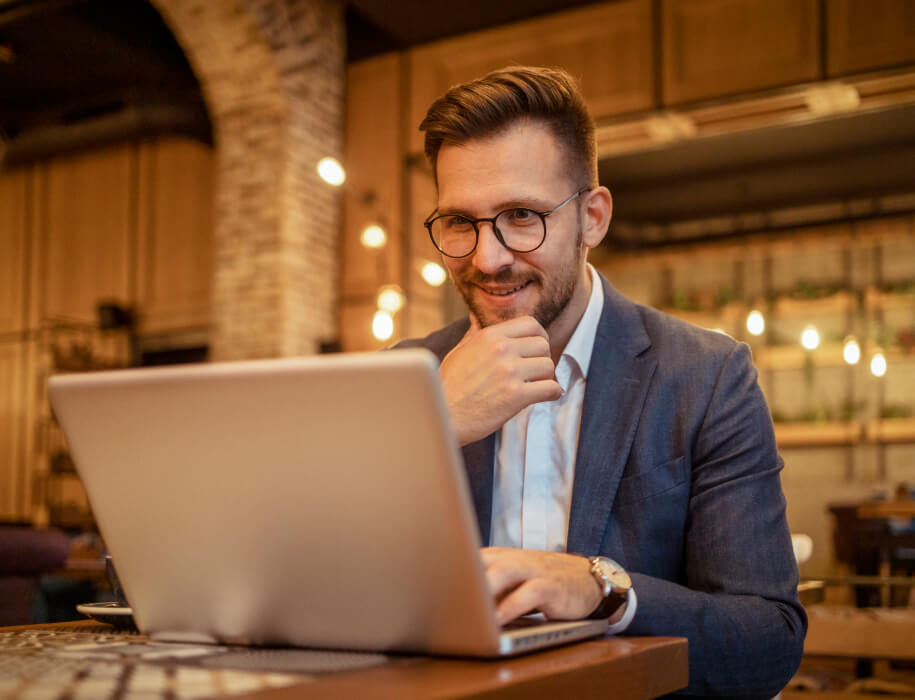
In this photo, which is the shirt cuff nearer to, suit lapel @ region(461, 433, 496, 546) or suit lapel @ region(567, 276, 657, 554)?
suit lapel @ region(567, 276, 657, 554)

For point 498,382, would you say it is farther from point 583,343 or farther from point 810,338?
point 810,338

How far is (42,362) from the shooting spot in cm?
739

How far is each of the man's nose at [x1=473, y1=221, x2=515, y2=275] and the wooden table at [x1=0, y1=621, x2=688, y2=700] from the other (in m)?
0.61

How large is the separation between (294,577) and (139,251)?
6.70 metres

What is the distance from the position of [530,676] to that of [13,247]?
8.05 m

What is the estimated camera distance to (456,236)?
1364mm

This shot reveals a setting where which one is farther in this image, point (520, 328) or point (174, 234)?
point (174, 234)

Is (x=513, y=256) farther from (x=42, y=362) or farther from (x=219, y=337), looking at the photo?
(x=42, y=362)

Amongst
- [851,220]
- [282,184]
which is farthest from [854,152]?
[282,184]

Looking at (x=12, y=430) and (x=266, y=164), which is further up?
(x=266, y=164)

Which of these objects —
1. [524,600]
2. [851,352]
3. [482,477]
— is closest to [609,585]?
[524,600]

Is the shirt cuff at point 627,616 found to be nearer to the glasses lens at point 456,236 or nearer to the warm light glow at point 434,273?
the glasses lens at point 456,236

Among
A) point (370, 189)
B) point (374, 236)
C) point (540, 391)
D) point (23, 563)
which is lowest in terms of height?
point (23, 563)

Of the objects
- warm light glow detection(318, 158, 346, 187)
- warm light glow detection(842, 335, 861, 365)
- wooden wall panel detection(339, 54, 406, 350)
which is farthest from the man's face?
warm light glow detection(842, 335, 861, 365)
